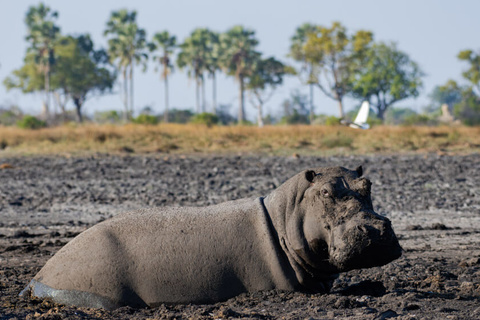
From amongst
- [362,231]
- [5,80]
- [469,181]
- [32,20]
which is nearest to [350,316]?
[362,231]

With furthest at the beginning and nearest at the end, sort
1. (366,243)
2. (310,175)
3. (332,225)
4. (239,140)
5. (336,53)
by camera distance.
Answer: (336,53) → (239,140) → (310,175) → (332,225) → (366,243)

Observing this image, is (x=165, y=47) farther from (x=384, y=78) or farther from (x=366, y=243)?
(x=366, y=243)

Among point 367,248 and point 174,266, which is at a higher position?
point 367,248

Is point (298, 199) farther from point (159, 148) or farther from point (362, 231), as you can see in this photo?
point (159, 148)

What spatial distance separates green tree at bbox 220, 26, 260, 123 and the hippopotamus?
6844 cm

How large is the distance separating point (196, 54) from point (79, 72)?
12550 mm

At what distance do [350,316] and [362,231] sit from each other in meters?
0.70

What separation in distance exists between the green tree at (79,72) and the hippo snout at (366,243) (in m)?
Answer: 70.6

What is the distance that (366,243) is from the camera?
5.19 meters

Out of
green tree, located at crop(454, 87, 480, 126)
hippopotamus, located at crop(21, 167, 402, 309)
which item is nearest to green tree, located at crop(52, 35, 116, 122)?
green tree, located at crop(454, 87, 480, 126)

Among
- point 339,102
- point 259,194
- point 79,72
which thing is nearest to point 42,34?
point 79,72

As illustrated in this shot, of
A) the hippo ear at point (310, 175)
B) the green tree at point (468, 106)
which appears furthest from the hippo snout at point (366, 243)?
the green tree at point (468, 106)

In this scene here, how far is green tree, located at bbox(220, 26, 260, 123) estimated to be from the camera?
74875 millimetres

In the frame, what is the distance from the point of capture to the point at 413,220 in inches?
456
